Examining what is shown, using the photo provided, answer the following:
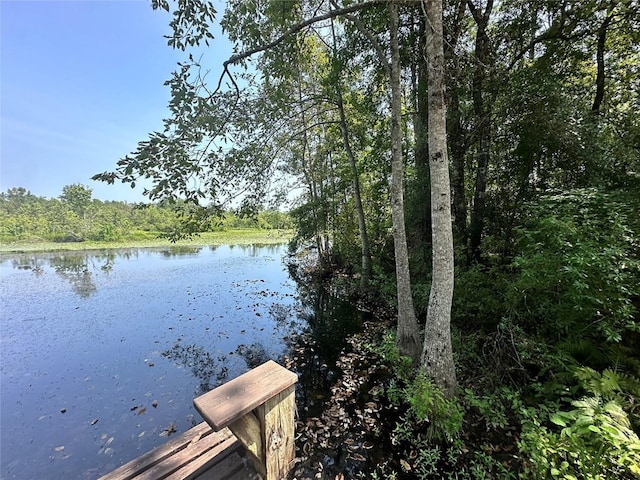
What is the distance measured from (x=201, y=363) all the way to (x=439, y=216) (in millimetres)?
4631

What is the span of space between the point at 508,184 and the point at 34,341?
1074 cm

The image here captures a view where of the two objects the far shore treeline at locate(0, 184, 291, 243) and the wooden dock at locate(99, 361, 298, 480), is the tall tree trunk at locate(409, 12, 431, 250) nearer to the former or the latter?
the wooden dock at locate(99, 361, 298, 480)

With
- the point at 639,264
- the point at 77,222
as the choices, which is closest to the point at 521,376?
the point at 639,264

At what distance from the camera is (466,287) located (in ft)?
14.0

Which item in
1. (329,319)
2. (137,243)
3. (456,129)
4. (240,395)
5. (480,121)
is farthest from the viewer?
(137,243)

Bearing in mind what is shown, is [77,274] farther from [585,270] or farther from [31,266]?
[585,270]

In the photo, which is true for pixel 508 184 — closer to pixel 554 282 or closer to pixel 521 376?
pixel 554 282

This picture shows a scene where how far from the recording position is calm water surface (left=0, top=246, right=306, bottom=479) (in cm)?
286

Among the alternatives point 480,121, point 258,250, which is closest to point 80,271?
point 258,250

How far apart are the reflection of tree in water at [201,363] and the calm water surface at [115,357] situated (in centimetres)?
2

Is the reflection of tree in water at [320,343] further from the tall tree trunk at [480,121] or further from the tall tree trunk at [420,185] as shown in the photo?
the tall tree trunk at [480,121]

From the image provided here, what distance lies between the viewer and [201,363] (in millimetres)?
4469

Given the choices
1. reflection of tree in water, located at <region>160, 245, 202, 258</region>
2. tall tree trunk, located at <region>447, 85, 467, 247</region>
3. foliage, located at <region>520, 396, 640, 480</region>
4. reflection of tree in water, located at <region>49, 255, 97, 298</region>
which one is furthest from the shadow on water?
reflection of tree in water, located at <region>160, 245, 202, 258</region>

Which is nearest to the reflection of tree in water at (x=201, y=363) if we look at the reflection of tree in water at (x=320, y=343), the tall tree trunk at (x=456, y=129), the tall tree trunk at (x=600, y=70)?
the reflection of tree in water at (x=320, y=343)
